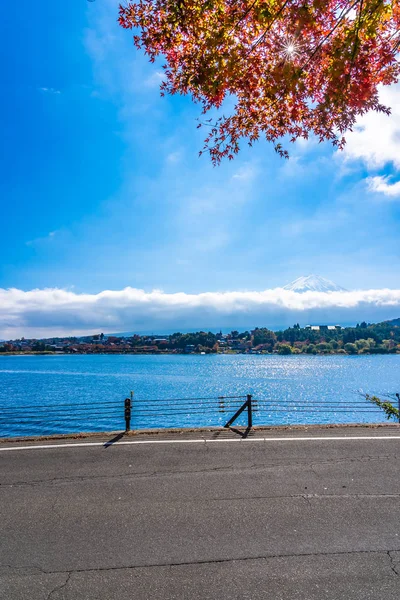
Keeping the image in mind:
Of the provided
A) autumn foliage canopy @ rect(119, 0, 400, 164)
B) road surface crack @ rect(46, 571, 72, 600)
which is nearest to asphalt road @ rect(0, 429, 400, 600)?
road surface crack @ rect(46, 571, 72, 600)

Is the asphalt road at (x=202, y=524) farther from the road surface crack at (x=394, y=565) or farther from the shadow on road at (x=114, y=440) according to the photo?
the shadow on road at (x=114, y=440)

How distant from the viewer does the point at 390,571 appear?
4.52 m

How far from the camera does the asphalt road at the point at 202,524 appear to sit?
4379mm

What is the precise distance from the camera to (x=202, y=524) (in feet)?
18.9

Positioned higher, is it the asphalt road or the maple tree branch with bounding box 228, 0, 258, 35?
the maple tree branch with bounding box 228, 0, 258, 35

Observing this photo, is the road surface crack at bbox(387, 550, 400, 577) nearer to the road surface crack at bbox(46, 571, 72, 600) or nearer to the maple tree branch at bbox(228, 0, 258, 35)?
the road surface crack at bbox(46, 571, 72, 600)

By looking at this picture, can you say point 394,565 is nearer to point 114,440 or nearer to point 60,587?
point 60,587

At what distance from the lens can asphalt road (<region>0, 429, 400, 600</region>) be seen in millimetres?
4379

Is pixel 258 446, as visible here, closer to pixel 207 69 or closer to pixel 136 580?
pixel 136 580

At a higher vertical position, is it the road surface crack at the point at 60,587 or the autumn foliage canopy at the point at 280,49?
the autumn foliage canopy at the point at 280,49

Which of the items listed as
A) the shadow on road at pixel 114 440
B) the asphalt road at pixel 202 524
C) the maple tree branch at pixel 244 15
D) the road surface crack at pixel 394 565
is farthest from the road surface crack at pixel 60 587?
the maple tree branch at pixel 244 15

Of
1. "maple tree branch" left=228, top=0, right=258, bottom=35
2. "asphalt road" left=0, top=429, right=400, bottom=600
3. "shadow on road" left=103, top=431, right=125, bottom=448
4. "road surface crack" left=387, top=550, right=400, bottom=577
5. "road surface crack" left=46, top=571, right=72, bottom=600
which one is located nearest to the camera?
"road surface crack" left=46, top=571, right=72, bottom=600

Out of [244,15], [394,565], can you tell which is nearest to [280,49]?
[244,15]

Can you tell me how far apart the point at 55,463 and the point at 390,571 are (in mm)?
7302
